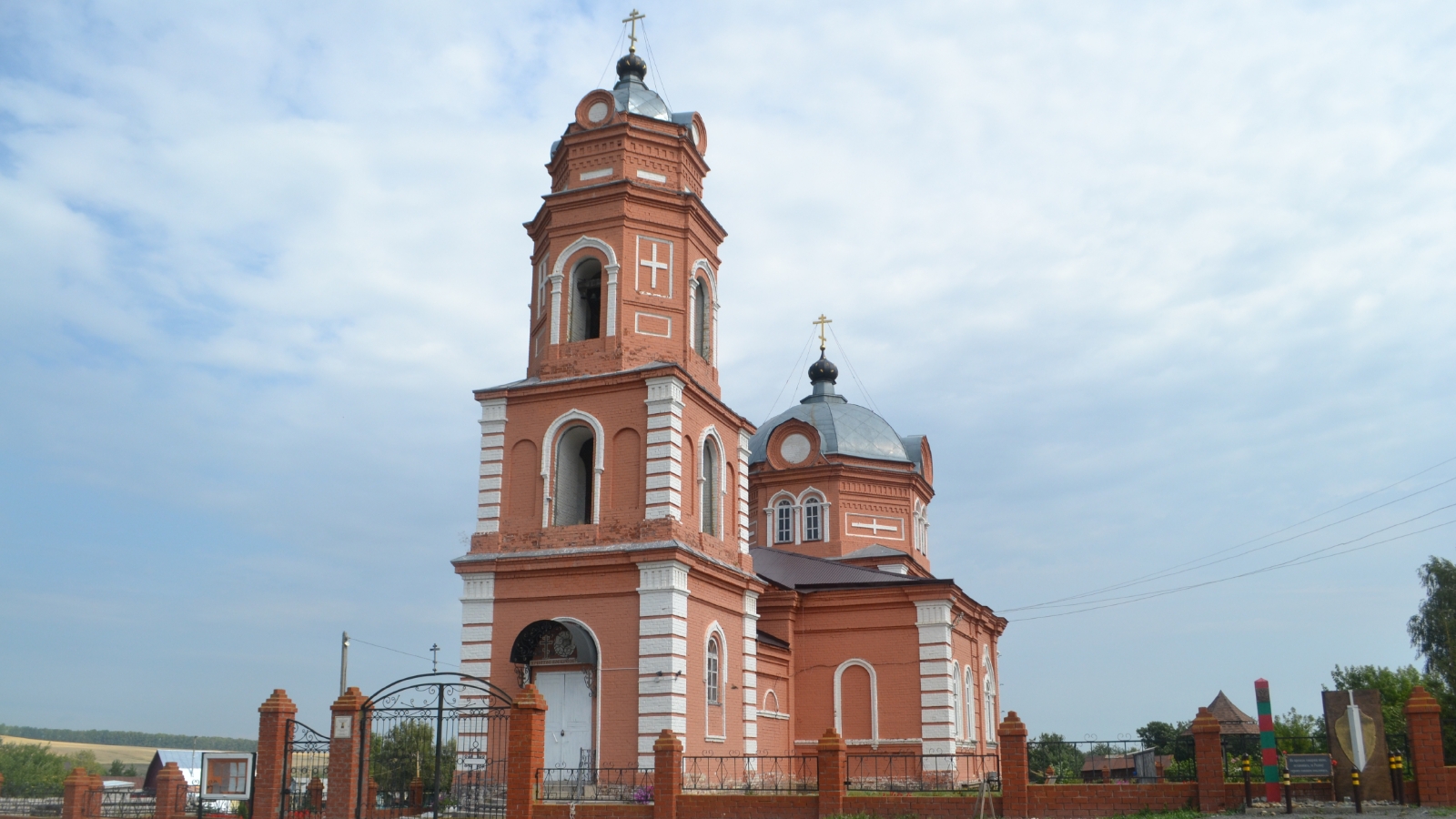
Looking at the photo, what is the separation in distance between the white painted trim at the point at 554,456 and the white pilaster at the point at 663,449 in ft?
3.26

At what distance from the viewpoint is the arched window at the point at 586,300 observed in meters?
22.6

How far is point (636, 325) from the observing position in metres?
22.1

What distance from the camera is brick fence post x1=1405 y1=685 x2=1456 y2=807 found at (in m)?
15.5

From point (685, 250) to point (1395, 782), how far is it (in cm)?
1510

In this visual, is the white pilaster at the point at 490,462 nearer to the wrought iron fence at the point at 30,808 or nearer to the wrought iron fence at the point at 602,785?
the wrought iron fence at the point at 602,785

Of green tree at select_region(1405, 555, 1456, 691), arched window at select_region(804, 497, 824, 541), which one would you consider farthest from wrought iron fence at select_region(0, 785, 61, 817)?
green tree at select_region(1405, 555, 1456, 691)

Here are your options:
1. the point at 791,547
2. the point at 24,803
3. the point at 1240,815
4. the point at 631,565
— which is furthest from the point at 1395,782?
the point at 24,803

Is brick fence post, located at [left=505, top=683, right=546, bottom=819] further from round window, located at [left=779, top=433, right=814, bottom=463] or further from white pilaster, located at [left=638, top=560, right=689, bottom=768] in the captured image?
round window, located at [left=779, top=433, right=814, bottom=463]

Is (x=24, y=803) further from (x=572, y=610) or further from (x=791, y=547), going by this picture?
(x=791, y=547)

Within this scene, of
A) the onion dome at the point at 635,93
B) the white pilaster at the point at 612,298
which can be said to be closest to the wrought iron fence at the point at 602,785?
the white pilaster at the point at 612,298

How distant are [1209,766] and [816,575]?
12400mm

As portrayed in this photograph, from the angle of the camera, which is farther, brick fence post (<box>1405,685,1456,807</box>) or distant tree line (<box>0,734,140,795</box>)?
distant tree line (<box>0,734,140,795</box>)

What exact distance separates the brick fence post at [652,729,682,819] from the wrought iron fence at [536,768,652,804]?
1896 mm

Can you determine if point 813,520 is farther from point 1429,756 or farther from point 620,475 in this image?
point 1429,756
